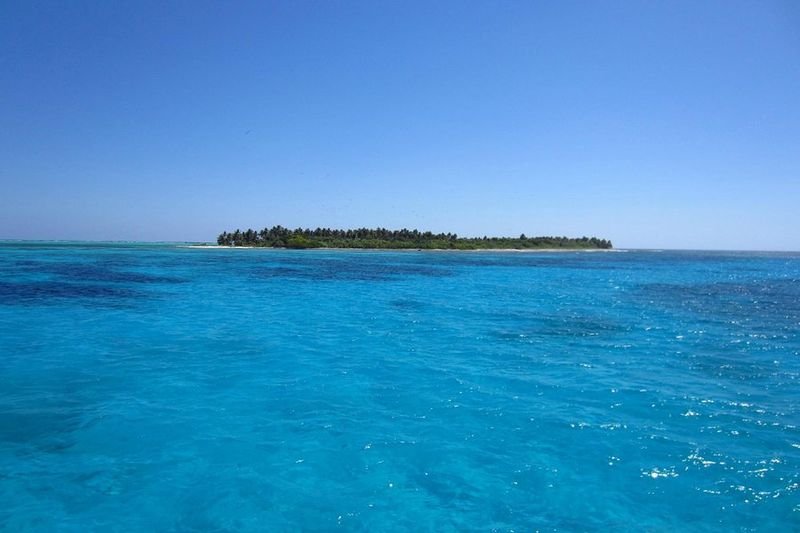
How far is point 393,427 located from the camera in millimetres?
8055

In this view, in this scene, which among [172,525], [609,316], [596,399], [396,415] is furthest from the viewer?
[609,316]

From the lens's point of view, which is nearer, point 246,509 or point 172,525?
point 172,525

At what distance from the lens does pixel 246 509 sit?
563 cm

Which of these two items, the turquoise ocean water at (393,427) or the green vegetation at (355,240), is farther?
the green vegetation at (355,240)

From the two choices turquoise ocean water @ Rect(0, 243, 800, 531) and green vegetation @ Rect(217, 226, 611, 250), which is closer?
turquoise ocean water @ Rect(0, 243, 800, 531)

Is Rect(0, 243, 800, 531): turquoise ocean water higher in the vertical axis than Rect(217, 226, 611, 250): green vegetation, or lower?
lower

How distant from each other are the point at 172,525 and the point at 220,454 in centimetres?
169

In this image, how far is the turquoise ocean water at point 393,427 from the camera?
5680mm

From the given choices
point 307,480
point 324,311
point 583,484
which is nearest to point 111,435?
point 307,480

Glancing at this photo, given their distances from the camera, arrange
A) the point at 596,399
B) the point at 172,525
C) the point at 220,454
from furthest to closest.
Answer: the point at 596,399 → the point at 220,454 → the point at 172,525

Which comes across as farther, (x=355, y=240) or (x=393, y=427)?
(x=355, y=240)

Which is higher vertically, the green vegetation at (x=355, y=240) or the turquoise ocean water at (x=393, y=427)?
the green vegetation at (x=355, y=240)

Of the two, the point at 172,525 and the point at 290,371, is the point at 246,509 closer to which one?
the point at 172,525

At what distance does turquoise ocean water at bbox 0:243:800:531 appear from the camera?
18.6 feet
